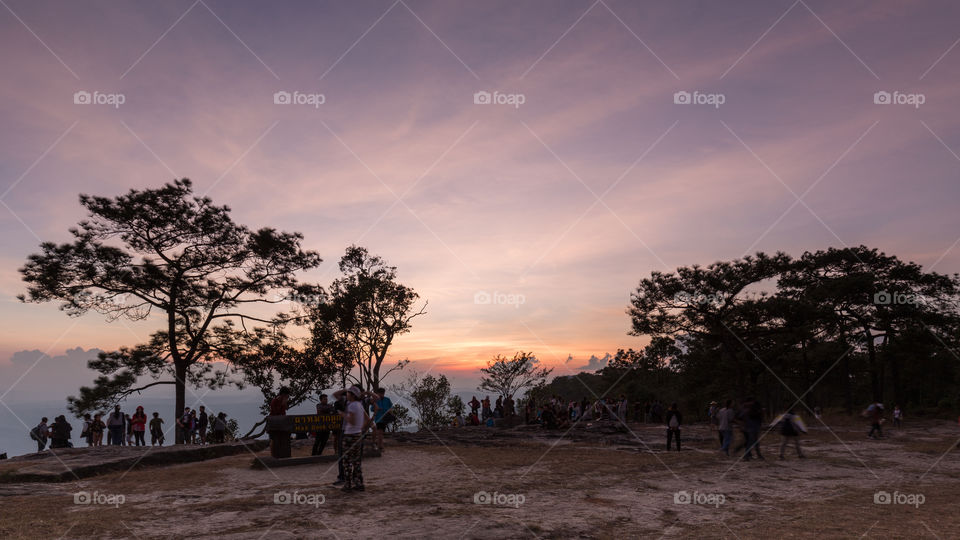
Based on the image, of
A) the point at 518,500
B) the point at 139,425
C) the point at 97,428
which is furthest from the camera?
the point at 97,428

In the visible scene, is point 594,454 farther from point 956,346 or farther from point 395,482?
point 956,346

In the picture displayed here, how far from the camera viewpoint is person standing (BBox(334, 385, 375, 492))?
9930mm

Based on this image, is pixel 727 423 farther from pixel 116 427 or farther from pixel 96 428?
pixel 96 428

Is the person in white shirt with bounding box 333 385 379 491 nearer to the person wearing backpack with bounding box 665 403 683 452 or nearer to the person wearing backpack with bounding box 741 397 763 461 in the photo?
the person wearing backpack with bounding box 741 397 763 461

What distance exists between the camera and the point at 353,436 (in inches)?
391

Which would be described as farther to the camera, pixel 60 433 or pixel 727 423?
pixel 60 433

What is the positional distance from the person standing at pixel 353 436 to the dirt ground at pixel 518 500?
1.12ft

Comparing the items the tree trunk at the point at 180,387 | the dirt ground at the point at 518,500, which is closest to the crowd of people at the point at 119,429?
the tree trunk at the point at 180,387

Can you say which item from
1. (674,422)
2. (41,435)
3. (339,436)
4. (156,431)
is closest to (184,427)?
(156,431)

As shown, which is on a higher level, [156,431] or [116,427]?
[116,427]

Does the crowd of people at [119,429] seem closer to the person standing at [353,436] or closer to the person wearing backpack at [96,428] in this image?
the person wearing backpack at [96,428]

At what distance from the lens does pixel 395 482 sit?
462 inches

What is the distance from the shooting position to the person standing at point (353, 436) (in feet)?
32.6

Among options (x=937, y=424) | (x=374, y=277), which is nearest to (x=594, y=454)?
(x=374, y=277)
